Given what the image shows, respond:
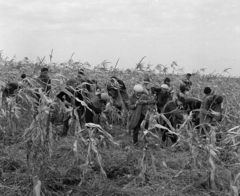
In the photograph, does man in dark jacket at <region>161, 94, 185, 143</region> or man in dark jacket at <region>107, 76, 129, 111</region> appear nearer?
man in dark jacket at <region>161, 94, 185, 143</region>

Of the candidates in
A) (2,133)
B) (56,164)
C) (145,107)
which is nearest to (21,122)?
(2,133)

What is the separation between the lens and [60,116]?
780 centimetres

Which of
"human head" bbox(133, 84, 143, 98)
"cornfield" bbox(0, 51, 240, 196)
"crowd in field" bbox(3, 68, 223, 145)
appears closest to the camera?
"cornfield" bbox(0, 51, 240, 196)

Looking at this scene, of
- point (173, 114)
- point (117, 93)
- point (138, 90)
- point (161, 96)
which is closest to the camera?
point (138, 90)

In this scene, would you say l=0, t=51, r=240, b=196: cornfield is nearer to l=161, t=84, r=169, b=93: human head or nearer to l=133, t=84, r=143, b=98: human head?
l=133, t=84, r=143, b=98: human head

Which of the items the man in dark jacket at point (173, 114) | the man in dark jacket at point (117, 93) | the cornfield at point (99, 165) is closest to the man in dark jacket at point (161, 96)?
the man in dark jacket at point (173, 114)

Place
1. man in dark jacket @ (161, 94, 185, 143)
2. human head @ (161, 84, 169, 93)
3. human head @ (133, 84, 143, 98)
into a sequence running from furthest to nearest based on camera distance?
human head @ (161, 84, 169, 93)
man in dark jacket @ (161, 94, 185, 143)
human head @ (133, 84, 143, 98)

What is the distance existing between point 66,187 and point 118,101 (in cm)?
340

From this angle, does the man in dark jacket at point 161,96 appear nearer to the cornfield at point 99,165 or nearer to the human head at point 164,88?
the human head at point 164,88

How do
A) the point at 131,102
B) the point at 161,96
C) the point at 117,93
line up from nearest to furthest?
the point at 131,102
the point at 161,96
the point at 117,93

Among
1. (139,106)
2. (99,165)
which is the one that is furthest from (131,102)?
(99,165)

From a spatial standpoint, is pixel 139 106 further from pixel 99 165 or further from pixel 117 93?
pixel 99 165

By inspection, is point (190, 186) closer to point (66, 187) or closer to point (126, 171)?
point (126, 171)

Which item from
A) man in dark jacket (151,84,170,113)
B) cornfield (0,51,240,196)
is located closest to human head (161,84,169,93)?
man in dark jacket (151,84,170,113)
